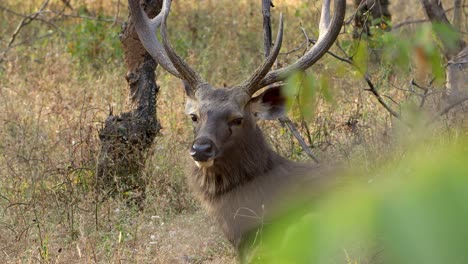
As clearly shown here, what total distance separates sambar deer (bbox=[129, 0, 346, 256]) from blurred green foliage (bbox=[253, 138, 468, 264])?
3.68 meters

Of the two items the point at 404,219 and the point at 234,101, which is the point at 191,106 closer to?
the point at 234,101

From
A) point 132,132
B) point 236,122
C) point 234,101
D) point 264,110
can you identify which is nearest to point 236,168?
point 236,122

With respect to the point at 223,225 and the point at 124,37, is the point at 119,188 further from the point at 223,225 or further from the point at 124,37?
the point at 223,225

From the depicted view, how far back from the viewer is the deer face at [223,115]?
14.9 feet

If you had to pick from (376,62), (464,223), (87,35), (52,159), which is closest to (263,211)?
(52,159)

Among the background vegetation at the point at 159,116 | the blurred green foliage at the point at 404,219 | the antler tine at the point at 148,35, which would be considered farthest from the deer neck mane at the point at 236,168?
the blurred green foliage at the point at 404,219

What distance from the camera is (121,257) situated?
5074 millimetres

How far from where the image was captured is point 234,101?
4926 millimetres

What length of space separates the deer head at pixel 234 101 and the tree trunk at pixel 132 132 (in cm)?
130

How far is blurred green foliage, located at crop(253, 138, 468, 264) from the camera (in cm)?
71

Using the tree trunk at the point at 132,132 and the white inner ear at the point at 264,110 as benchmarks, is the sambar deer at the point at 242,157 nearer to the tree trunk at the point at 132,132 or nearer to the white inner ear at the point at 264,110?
the white inner ear at the point at 264,110

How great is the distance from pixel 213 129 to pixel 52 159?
2.59 meters

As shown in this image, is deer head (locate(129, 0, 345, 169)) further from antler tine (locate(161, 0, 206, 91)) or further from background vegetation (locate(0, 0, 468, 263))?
background vegetation (locate(0, 0, 468, 263))

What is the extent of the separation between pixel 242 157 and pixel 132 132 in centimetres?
224
